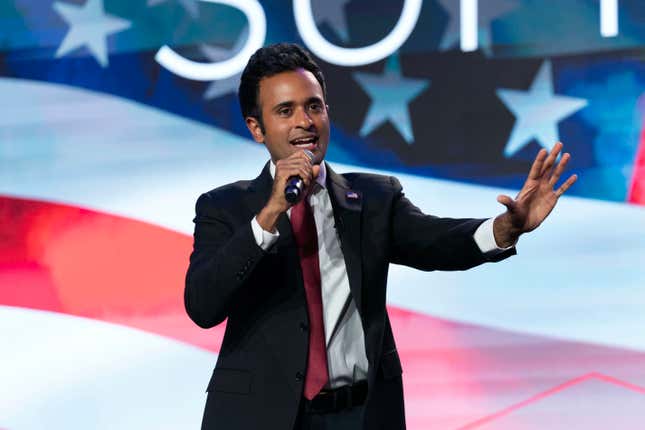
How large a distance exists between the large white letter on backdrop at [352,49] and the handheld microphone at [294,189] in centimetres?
170

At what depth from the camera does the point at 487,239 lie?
1949 millimetres

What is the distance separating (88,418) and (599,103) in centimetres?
205

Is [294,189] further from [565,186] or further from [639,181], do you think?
[639,181]

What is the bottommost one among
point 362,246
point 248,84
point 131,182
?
point 362,246

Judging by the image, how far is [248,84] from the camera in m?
2.17

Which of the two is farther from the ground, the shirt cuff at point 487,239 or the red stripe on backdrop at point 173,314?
the red stripe on backdrop at point 173,314

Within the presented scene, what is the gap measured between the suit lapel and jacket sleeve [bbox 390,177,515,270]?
0.10 metres

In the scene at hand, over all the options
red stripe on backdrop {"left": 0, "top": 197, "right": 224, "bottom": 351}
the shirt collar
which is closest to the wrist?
the shirt collar

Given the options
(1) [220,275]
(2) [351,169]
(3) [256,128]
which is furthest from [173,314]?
(1) [220,275]

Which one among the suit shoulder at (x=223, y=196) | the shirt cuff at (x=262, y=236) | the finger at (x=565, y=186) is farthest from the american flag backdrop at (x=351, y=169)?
the shirt cuff at (x=262, y=236)

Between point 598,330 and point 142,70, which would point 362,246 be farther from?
point 142,70

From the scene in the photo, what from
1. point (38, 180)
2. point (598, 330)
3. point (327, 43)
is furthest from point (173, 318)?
point (598, 330)

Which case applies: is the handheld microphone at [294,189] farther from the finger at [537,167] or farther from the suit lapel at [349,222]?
the finger at [537,167]

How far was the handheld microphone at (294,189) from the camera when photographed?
1760mm
